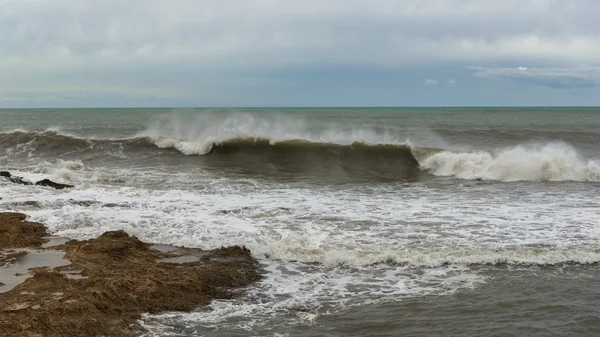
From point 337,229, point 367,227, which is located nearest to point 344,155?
point 367,227

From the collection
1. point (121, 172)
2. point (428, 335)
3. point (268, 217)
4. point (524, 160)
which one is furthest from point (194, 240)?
point (524, 160)

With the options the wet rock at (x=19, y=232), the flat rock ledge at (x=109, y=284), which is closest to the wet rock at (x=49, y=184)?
the wet rock at (x=19, y=232)

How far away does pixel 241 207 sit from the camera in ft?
40.1

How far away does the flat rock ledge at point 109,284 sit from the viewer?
18.9 ft

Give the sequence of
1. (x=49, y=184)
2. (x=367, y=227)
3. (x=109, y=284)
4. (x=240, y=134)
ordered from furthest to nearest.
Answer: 1. (x=240, y=134)
2. (x=49, y=184)
3. (x=367, y=227)
4. (x=109, y=284)

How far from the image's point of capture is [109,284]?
6.70 meters

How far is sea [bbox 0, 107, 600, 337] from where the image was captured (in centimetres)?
635

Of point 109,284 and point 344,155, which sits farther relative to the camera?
point 344,155

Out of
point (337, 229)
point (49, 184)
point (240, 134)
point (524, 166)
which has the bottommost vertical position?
point (337, 229)

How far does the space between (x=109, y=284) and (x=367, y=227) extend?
5.15 meters

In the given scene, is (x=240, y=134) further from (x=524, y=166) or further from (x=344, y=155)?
(x=524, y=166)

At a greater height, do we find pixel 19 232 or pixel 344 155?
pixel 344 155

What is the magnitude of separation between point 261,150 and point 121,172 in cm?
664

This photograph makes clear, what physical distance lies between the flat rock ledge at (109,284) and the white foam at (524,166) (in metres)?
12.1
